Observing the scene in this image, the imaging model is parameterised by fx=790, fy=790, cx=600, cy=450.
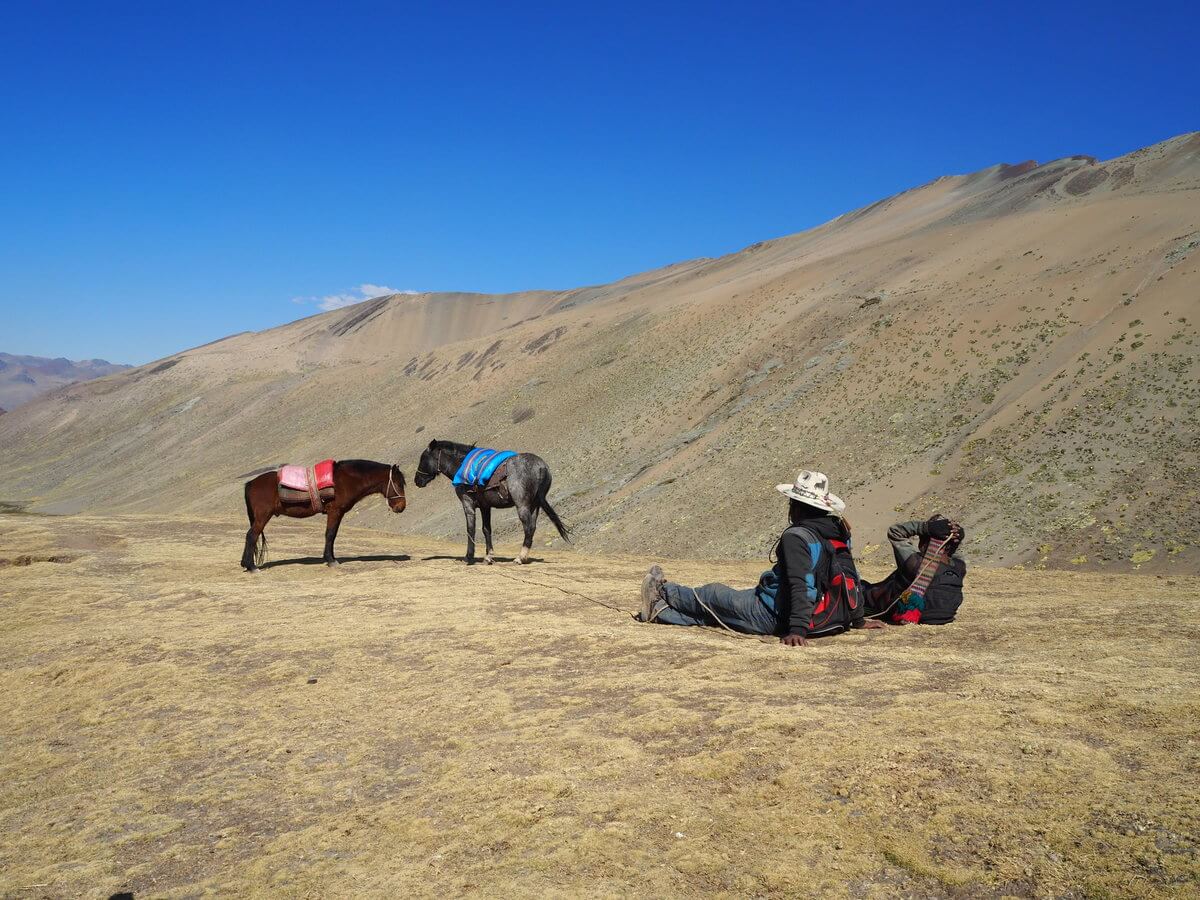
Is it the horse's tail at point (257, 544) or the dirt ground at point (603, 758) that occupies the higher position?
the horse's tail at point (257, 544)

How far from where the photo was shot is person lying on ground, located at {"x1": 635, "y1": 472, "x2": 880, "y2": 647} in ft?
25.0

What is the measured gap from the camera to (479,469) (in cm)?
1559

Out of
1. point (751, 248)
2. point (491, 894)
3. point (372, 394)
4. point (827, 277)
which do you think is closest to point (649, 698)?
point (491, 894)

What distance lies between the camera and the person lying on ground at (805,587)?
7.63m

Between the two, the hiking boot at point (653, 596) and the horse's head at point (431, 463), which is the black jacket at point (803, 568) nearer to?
the hiking boot at point (653, 596)

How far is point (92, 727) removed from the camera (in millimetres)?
6969

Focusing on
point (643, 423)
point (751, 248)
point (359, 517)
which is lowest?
point (359, 517)

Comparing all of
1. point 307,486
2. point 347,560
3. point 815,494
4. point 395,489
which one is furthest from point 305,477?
point 815,494

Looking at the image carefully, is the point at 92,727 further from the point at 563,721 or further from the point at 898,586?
the point at 898,586

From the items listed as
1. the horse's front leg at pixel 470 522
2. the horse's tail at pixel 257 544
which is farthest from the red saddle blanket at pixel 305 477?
the horse's front leg at pixel 470 522

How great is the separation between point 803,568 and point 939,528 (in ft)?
5.38

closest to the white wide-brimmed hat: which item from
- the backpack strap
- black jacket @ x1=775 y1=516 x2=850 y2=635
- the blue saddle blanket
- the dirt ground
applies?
black jacket @ x1=775 y1=516 x2=850 y2=635

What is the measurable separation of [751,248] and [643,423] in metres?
45.3

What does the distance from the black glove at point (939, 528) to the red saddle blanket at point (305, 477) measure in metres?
10.9
